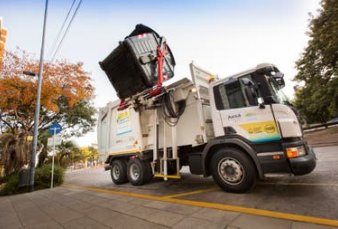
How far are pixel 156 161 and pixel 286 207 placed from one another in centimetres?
355

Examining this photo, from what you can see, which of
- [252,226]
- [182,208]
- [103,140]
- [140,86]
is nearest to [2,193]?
[103,140]

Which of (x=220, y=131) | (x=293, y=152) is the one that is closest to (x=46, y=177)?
(x=220, y=131)

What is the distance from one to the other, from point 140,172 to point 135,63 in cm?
325

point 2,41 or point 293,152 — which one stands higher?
point 2,41

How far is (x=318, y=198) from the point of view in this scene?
3.22 m

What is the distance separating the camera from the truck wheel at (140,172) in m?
5.98

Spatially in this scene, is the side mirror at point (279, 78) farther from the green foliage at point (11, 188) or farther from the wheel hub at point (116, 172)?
the green foliage at point (11, 188)

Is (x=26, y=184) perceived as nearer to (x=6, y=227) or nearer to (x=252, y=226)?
(x=6, y=227)

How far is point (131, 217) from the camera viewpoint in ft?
10.7

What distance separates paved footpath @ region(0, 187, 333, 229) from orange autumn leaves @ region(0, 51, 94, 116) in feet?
27.1

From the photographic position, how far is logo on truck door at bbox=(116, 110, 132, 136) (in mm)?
6619

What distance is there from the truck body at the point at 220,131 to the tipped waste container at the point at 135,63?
0.39m

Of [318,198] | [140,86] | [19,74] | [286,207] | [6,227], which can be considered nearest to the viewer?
[286,207]

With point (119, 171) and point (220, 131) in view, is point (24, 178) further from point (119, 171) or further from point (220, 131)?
point (220, 131)
